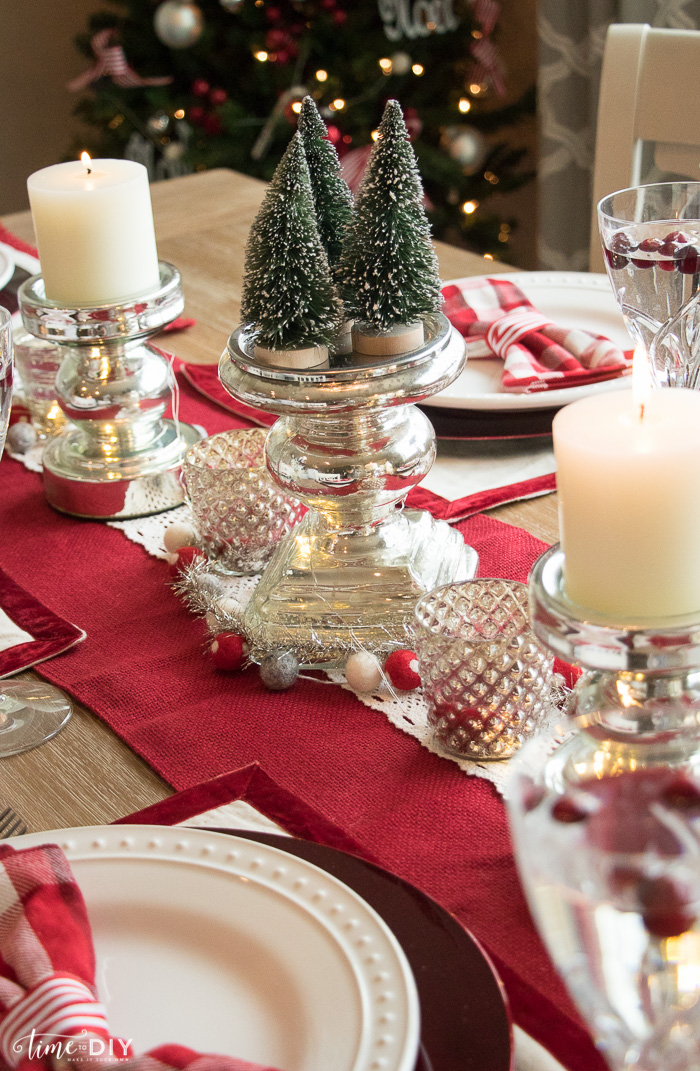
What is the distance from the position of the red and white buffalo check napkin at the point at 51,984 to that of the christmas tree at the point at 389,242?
1.24ft

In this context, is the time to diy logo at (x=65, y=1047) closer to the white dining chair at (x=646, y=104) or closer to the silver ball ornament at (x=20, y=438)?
the silver ball ornament at (x=20, y=438)

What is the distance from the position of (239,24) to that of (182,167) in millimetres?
432

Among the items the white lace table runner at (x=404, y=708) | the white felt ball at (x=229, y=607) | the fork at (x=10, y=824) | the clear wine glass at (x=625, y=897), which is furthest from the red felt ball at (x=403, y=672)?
the clear wine glass at (x=625, y=897)

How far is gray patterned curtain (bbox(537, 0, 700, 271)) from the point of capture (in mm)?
2598

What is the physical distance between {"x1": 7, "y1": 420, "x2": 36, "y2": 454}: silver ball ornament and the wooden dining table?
0.69 ft

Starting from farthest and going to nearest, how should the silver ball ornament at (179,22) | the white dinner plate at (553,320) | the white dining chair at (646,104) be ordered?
the silver ball ornament at (179,22)
the white dining chair at (646,104)
the white dinner plate at (553,320)

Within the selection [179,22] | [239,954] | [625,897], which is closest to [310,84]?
[179,22]

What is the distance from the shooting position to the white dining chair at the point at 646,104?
4.56 feet

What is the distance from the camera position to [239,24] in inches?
116

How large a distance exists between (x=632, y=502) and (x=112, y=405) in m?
0.65

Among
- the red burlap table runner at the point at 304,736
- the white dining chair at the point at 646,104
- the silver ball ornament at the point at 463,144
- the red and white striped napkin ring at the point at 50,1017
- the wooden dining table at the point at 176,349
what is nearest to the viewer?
the red and white striped napkin ring at the point at 50,1017

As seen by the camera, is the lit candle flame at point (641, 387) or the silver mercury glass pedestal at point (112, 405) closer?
the lit candle flame at point (641, 387)

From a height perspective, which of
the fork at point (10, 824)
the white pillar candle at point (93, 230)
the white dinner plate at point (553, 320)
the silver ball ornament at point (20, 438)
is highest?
the white pillar candle at point (93, 230)

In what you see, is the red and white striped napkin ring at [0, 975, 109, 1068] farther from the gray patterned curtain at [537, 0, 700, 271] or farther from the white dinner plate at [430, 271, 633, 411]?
the gray patterned curtain at [537, 0, 700, 271]
